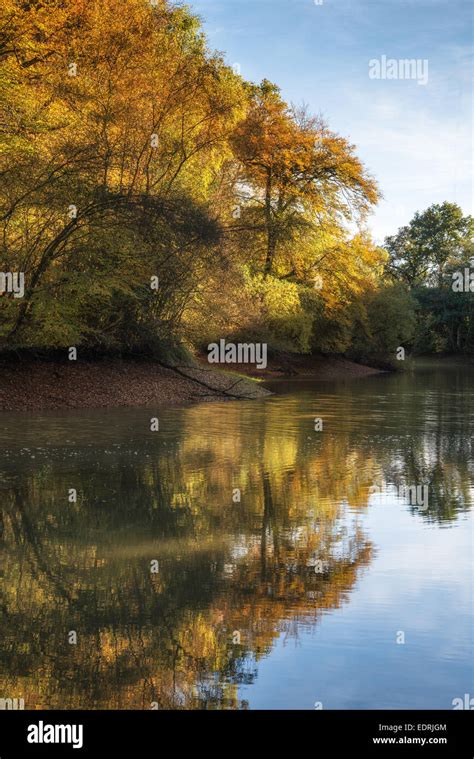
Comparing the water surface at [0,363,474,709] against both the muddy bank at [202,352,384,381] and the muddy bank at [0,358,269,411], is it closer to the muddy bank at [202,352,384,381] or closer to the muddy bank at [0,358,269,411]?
the muddy bank at [0,358,269,411]

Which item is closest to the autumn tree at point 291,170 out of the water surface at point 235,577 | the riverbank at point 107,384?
the riverbank at point 107,384

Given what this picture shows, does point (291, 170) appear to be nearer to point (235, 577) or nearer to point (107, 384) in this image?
point (107, 384)

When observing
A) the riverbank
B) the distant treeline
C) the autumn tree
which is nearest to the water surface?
the riverbank

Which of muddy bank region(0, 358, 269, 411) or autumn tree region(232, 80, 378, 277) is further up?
autumn tree region(232, 80, 378, 277)

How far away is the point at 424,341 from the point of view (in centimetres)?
9950

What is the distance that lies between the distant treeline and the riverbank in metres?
0.85

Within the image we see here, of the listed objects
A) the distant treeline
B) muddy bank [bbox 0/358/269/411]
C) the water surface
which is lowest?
the water surface

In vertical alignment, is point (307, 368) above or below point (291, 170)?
below

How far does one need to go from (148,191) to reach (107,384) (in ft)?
22.2

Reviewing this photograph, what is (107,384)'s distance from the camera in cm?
2794

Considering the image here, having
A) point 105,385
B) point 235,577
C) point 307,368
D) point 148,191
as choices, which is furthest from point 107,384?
point 307,368

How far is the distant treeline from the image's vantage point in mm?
25172

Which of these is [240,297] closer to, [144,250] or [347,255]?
[144,250]
